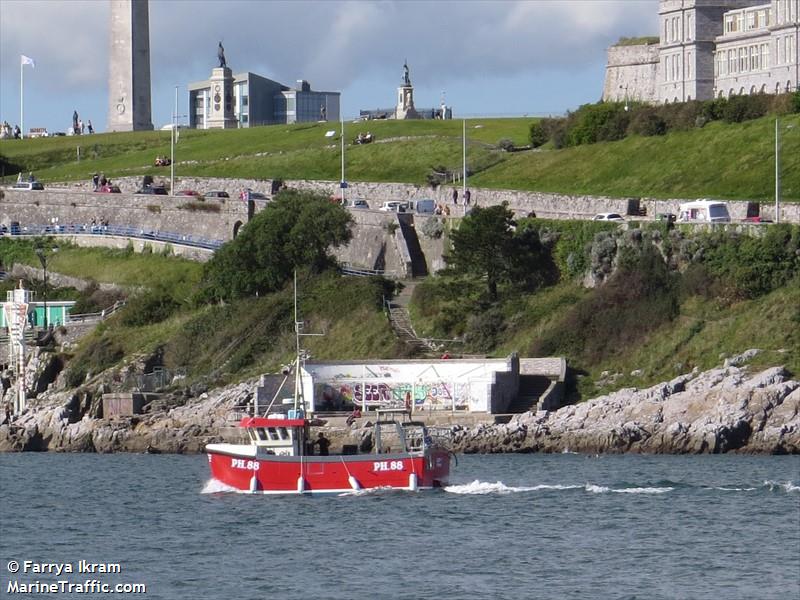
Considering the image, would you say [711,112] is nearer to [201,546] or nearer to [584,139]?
[584,139]

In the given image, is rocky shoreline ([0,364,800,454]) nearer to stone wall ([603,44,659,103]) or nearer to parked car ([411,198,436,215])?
parked car ([411,198,436,215])

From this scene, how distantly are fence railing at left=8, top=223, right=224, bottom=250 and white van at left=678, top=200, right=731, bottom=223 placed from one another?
22.8m

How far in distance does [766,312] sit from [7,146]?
73.6 meters

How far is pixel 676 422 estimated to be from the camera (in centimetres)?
6562

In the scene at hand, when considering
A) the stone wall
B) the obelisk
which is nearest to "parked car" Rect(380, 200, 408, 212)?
the stone wall

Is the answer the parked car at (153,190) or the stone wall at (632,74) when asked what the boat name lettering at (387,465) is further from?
the stone wall at (632,74)

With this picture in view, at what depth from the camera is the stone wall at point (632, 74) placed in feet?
389

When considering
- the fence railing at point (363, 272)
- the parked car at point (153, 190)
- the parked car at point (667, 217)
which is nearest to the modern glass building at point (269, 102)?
the parked car at point (153, 190)

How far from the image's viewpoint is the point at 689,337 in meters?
71.8

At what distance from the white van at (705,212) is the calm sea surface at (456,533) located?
1709cm

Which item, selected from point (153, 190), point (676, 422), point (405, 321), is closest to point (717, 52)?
Answer: point (153, 190)

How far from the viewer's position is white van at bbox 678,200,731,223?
78.3 m

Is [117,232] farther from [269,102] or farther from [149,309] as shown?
[269,102]

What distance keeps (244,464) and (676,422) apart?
16.1m
